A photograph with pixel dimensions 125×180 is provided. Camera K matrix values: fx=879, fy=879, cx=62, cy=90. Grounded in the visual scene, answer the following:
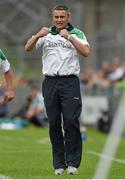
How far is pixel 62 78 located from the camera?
11.4 m

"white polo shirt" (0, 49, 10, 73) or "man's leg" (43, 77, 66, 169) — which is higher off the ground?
"white polo shirt" (0, 49, 10, 73)

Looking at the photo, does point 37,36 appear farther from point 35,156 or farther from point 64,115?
point 35,156

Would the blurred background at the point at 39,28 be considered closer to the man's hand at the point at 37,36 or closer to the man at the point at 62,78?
the man at the point at 62,78

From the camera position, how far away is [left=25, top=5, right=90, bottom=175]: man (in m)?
11.3

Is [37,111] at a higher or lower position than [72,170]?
lower

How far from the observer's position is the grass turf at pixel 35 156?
11531 millimetres

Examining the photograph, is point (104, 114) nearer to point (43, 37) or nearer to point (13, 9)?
point (13, 9)

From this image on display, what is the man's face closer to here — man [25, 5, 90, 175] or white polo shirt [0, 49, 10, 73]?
man [25, 5, 90, 175]

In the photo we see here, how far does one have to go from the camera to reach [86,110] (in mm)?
25734

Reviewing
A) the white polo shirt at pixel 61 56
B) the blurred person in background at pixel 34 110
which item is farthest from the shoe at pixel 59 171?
the blurred person in background at pixel 34 110

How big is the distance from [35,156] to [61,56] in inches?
167

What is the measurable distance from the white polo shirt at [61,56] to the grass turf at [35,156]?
1.35 m

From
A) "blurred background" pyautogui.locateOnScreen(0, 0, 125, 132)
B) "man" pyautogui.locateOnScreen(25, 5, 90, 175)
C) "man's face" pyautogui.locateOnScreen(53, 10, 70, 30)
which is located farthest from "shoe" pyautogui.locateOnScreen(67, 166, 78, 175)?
"blurred background" pyautogui.locateOnScreen(0, 0, 125, 132)

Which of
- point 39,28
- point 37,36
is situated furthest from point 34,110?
point 37,36
